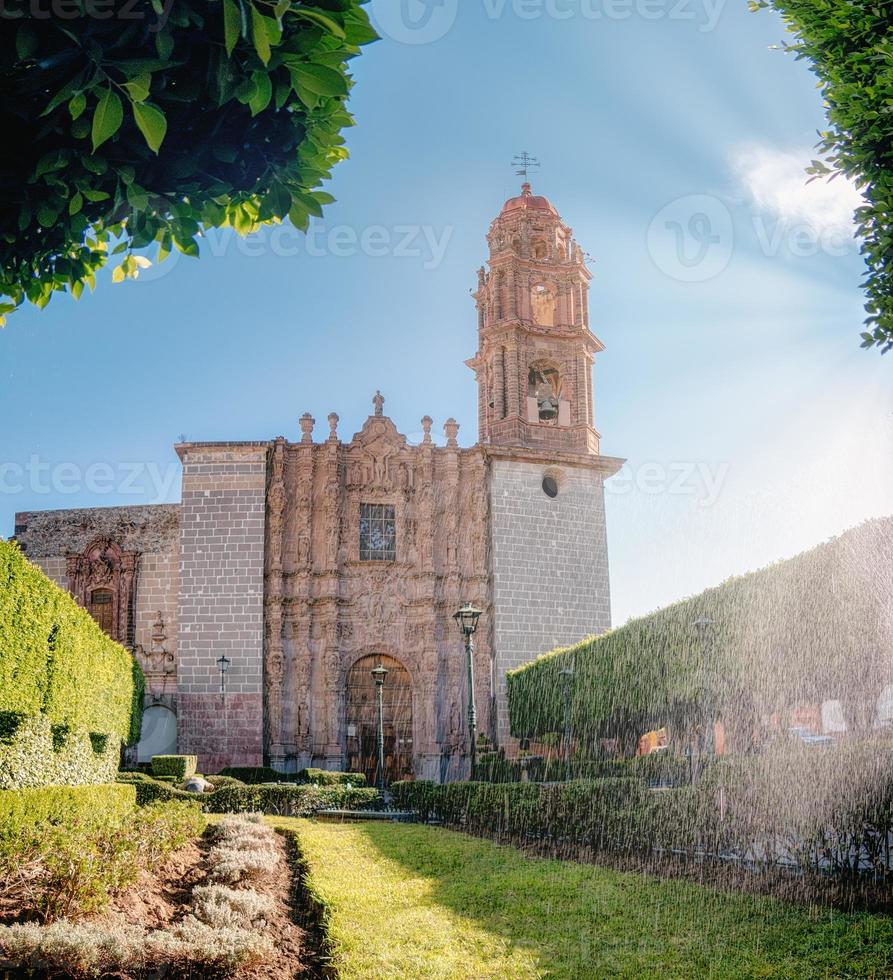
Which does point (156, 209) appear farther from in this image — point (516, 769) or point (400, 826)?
point (516, 769)

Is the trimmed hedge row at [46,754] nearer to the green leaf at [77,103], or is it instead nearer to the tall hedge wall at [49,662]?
the tall hedge wall at [49,662]

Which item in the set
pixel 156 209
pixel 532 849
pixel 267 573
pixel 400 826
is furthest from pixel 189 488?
pixel 156 209

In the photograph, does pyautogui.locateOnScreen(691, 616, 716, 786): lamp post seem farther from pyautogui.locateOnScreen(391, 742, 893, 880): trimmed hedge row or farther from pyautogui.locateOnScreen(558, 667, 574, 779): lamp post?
pyautogui.locateOnScreen(391, 742, 893, 880): trimmed hedge row

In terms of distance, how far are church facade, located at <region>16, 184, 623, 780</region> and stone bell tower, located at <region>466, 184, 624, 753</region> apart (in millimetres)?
70

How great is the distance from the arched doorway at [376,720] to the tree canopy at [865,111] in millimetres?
23334

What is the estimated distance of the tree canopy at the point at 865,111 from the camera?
6.73 meters

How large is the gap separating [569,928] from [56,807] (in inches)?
283

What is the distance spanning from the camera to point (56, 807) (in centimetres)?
1150

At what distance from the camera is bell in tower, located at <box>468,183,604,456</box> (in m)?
31.8

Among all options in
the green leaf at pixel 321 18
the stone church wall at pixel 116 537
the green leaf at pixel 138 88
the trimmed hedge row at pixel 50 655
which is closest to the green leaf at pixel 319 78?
the green leaf at pixel 321 18

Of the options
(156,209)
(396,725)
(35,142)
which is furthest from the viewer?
(396,725)

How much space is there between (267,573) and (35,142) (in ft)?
84.1

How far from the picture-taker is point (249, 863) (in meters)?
8.59

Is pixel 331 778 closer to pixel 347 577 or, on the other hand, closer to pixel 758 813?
pixel 347 577
